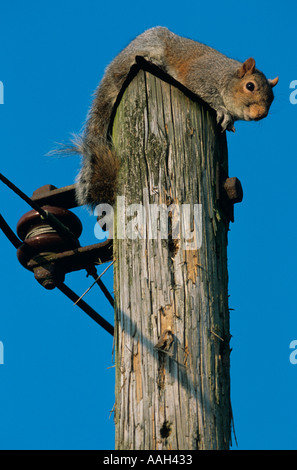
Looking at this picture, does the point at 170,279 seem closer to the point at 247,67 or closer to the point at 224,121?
the point at 224,121

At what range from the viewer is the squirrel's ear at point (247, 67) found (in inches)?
210

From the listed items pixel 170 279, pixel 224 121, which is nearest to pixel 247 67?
pixel 224 121

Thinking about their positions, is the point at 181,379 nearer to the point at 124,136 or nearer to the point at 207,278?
the point at 207,278

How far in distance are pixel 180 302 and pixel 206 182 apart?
0.61 m

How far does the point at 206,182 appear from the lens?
3102 mm

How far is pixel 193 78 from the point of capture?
4859mm

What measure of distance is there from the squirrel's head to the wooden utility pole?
1.75 metres

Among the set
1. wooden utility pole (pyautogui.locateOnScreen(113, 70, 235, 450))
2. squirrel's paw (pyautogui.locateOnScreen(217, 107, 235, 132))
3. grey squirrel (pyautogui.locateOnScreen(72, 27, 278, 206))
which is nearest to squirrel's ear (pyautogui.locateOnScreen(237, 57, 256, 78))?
grey squirrel (pyautogui.locateOnScreen(72, 27, 278, 206))

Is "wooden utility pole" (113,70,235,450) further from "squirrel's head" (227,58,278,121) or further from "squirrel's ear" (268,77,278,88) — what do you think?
"squirrel's ear" (268,77,278,88)

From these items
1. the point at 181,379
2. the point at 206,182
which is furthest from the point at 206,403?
the point at 206,182

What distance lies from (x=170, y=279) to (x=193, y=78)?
2.41 meters

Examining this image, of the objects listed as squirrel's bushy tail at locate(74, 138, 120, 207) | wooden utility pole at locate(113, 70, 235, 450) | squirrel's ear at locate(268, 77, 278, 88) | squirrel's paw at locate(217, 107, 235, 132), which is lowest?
wooden utility pole at locate(113, 70, 235, 450)

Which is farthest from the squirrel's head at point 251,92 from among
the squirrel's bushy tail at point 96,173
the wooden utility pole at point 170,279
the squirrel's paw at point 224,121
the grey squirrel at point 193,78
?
the wooden utility pole at point 170,279

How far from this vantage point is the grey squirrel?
454 centimetres
